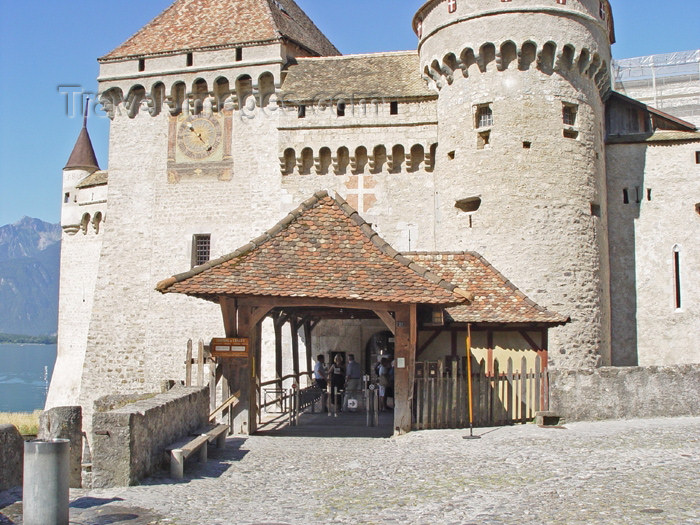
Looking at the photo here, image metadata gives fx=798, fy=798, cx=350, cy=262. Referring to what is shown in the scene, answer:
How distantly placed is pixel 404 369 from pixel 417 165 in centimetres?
1032

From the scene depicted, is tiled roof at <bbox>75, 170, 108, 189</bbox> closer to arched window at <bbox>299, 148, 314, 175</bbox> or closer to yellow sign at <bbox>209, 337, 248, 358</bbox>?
arched window at <bbox>299, 148, 314, 175</bbox>

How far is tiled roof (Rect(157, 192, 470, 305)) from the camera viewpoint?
40.5 feet

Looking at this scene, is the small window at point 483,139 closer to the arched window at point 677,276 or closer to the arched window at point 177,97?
the arched window at point 677,276

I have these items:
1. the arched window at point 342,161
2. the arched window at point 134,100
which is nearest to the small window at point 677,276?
the arched window at point 342,161

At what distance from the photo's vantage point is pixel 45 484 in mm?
6570

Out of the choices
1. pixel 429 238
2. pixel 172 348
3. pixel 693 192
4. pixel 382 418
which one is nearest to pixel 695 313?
pixel 693 192

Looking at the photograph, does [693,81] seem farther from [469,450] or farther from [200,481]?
→ [200,481]

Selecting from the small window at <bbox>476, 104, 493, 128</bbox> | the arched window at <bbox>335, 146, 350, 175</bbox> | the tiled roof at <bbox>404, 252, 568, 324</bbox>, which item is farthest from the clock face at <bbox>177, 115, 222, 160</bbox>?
the tiled roof at <bbox>404, 252, 568, 324</bbox>

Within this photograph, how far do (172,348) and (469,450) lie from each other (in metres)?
14.1

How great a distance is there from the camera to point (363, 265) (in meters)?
13.3

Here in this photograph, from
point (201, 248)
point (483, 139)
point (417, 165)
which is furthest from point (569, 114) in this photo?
point (201, 248)

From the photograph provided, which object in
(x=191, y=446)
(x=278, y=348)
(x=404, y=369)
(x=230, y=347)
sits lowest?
(x=191, y=446)

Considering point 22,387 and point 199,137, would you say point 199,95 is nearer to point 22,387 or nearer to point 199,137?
point 199,137

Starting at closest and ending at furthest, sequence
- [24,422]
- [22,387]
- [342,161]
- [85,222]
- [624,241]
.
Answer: [624,241] → [342,161] → [85,222] → [24,422] → [22,387]
